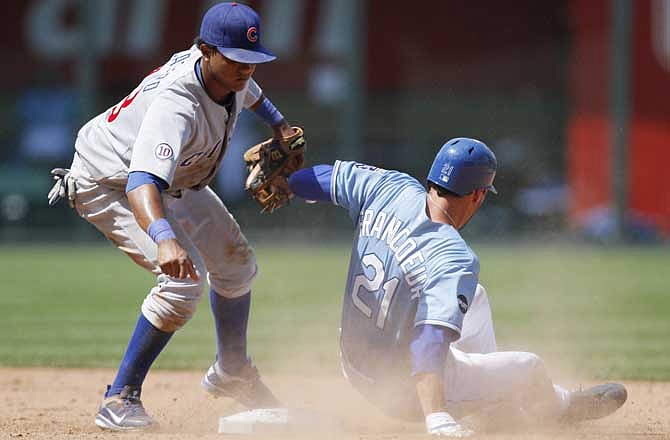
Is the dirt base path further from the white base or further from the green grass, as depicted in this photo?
the green grass

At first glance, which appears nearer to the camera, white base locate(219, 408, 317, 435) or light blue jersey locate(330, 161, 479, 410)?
light blue jersey locate(330, 161, 479, 410)

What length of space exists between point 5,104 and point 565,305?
1421 centimetres

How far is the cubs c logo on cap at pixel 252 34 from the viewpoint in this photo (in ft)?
15.6

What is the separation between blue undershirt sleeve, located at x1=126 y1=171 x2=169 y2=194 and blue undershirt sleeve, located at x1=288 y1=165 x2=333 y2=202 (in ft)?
1.98

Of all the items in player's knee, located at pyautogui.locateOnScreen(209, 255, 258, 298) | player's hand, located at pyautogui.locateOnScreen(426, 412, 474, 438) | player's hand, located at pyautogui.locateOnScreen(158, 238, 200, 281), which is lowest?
player's knee, located at pyautogui.locateOnScreen(209, 255, 258, 298)

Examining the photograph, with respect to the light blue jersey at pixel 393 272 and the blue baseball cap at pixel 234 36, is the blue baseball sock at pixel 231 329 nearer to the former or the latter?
the light blue jersey at pixel 393 272

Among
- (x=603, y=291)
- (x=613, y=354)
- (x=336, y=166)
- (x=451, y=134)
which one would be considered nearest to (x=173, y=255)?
(x=336, y=166)

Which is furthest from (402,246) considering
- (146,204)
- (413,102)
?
(413,102)

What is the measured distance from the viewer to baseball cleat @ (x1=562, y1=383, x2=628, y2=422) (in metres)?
4.96

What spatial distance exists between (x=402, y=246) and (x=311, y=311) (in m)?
5.90

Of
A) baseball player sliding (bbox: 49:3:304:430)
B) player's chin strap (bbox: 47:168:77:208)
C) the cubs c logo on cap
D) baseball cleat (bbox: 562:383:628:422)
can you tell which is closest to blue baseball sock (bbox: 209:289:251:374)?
baseball player sliding (bbox: 49:3:304:430)

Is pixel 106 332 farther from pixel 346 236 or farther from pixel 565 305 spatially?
pixel 346 236

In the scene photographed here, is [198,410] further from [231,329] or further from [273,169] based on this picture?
[273,169]

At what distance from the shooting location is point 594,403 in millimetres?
4977
